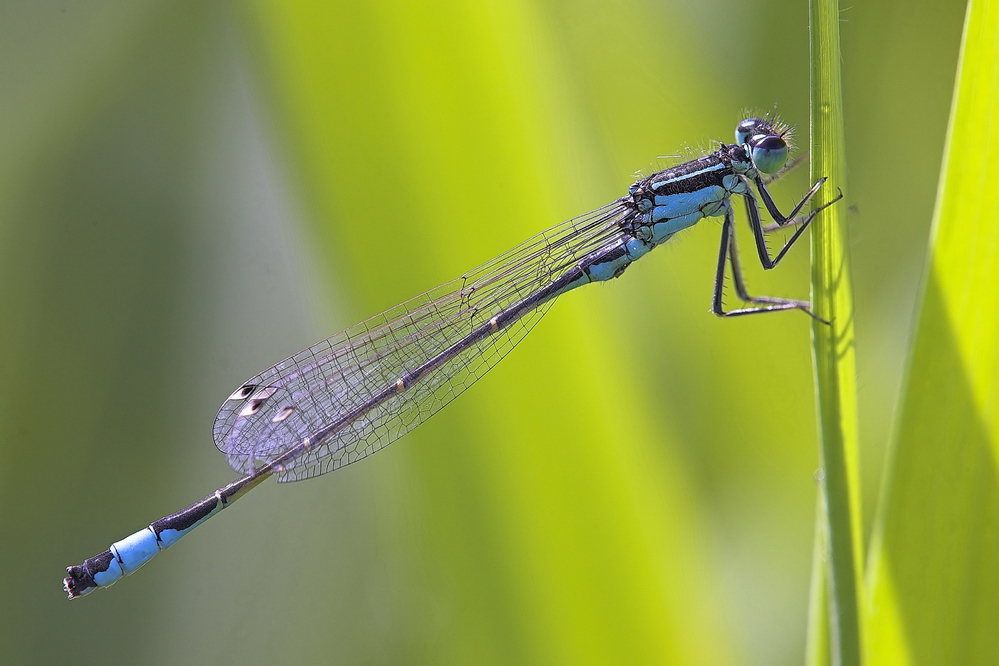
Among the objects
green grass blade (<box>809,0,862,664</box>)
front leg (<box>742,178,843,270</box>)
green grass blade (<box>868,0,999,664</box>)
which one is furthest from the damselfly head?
green grass blade (<box>868,0,999,664</box>)

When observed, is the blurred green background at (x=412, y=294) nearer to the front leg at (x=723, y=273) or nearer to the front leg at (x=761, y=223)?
the front leg at (x=723, y=273)

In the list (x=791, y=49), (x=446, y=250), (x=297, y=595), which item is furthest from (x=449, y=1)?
(x=297, y=595)

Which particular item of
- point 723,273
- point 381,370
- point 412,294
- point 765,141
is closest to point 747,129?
point 765,141

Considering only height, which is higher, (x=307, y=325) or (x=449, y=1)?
(x=449, y=1)

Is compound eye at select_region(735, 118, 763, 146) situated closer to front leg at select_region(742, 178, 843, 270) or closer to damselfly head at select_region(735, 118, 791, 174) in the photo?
damselfly head at select_region(735, 118, 791, 174)

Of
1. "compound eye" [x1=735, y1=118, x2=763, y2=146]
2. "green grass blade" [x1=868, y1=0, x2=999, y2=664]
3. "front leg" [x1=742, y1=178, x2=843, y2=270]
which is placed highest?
"compound eye" [x1=735, y1=118, x2=763, y2=146]

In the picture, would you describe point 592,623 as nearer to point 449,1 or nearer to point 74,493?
point 449,1

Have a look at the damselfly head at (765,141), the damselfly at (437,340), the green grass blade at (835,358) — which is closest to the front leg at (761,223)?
the damselfly at (437,340)
